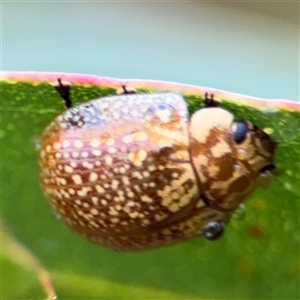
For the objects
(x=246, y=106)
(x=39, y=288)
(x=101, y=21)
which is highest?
(x=101, y=21)

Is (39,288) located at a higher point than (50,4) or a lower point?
lower

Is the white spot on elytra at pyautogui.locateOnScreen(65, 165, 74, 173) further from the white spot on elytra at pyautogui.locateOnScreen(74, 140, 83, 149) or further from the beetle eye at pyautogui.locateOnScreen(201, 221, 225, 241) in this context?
the beetle eye at pyautogui.locateOnScreen(201, 221, 225, 241)

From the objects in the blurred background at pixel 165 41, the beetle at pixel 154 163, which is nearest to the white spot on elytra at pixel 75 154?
the beetle at pixel 154 163

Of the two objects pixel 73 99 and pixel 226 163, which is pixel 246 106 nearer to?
pixel 226 163

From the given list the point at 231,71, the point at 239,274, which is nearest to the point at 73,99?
the point at 231,71

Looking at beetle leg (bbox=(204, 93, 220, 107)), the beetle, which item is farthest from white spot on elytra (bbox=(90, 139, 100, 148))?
beetle leg (bbox=(204, 93, 220, 107))

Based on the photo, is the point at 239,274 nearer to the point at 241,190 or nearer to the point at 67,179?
the point at 241,190
